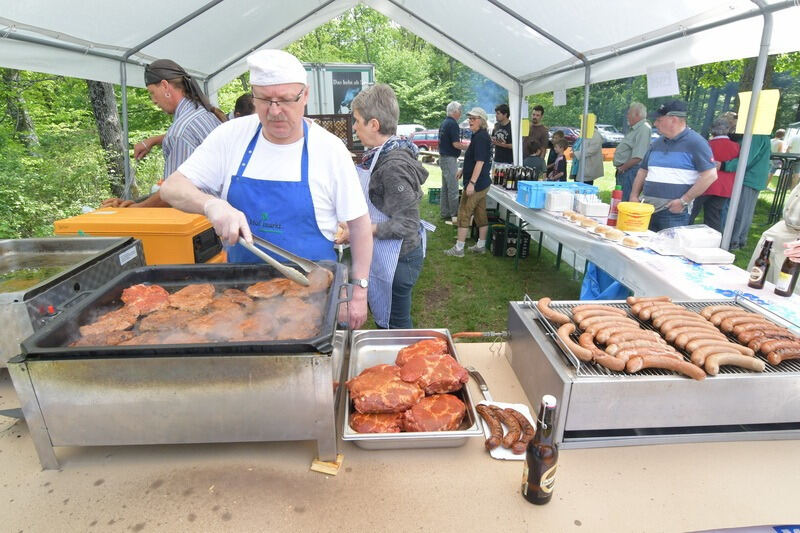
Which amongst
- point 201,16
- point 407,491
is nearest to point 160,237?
point 407,491

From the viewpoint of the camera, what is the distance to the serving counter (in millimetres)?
1258

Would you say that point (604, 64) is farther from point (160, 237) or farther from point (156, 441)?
point (156, 441)

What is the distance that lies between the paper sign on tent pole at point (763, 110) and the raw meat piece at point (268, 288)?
373 centimetres

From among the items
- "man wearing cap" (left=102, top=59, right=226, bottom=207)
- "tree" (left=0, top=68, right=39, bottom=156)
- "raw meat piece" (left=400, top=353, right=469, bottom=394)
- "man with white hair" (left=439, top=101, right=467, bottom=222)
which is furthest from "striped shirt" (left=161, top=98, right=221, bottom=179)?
"tree" (left=0, top=68, right=39, bottom=156)

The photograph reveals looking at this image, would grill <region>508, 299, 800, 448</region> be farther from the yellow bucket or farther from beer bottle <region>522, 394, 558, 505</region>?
the yellow bucket

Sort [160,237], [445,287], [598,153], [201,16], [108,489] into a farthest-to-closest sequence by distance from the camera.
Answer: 1. [598,153]
2. [445,287]
3. [201,16]
4. [160,237]
5. [108,489]

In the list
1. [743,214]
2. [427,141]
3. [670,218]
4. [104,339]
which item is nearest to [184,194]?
[104,339]

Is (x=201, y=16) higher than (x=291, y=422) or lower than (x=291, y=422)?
higher

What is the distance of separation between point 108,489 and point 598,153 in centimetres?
830

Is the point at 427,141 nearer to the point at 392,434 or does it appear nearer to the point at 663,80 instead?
the point at 663,80

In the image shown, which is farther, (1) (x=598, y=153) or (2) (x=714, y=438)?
(1) (x=598, y=153)

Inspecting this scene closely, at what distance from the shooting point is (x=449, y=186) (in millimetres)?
9406

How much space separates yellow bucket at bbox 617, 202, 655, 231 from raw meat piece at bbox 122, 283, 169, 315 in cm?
401

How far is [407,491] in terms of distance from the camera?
53.6 inches
